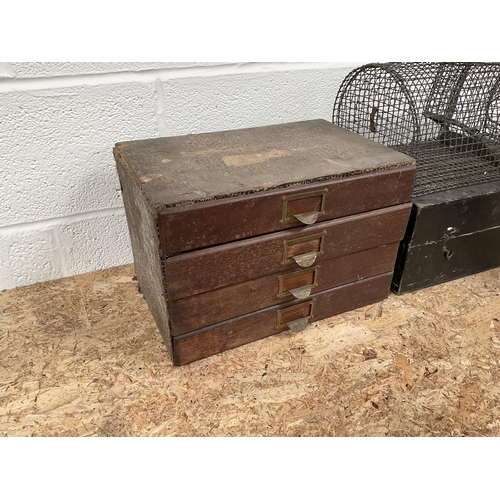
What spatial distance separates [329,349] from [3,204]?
2.91ft

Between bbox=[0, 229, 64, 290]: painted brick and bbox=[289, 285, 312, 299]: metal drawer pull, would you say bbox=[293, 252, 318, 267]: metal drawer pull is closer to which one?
bbox=[289, 285, 312, 299]: metal drawer pull

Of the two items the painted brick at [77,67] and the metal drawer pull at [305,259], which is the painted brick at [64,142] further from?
the metal drawer pull at [305,259]

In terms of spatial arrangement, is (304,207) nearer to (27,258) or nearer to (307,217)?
(307,217)

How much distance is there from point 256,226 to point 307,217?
110 millimetres

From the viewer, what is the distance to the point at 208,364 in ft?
3.19

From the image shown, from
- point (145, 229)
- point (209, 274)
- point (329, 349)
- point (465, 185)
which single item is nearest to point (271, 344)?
point (329, 349)

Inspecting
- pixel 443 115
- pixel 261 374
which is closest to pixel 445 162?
pixel 443 115

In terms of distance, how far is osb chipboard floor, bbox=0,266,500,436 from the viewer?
0.84m

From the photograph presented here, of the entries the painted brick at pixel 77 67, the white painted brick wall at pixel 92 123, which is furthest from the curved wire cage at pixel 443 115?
the painted brick at pixel 77 67

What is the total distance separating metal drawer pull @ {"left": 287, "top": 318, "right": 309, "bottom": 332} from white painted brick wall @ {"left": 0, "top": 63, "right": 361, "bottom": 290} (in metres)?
0.58

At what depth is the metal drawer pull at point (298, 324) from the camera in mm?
1039

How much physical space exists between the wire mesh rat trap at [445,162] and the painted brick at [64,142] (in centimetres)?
61

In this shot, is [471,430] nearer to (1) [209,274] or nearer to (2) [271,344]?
(2) [271,344]

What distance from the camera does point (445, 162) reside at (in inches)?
48.2
